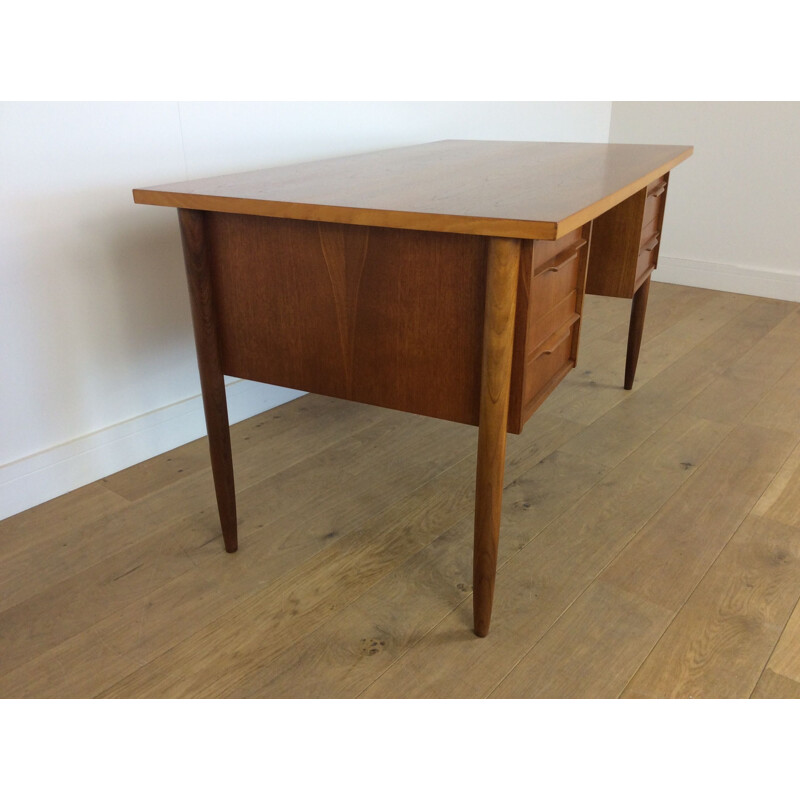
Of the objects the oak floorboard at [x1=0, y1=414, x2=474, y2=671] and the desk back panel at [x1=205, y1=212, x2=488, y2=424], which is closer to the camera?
the desk back panel at [x1=205, y1=212, x2=488, y2=424]

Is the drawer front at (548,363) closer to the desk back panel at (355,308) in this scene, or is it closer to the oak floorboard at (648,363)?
the desk back panel at (355,308)

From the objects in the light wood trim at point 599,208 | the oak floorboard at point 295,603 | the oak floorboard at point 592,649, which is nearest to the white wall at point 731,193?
the light wood trim at point 599,208

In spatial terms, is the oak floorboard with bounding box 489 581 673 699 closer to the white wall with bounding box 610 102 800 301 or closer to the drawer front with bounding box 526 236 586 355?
the drawer front with bounding box 526 236 586 355

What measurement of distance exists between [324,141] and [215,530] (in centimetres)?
114

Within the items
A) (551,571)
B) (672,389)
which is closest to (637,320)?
(672,389)

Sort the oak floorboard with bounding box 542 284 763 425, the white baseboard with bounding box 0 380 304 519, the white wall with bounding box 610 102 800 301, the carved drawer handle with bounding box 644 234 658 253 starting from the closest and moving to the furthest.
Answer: the white baseboard with bounding box 0 380 304 519 < the carved drawer handle with bounding box 644 234 658 253 < the oak floorboard with bounding box 542 284 763 425 < the white wall with bounding box 610 102 800 301

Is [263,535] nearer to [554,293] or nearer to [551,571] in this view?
[551,571]

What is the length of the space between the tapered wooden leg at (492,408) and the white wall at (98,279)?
0.97 meters

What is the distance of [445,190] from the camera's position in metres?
1.24

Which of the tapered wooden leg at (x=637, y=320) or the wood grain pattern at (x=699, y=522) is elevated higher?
the tapered wooden leg at (x=637, y=320)

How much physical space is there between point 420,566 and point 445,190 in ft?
2.32

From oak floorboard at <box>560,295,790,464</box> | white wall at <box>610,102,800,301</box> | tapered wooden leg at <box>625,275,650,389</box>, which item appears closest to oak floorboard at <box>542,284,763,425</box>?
Answer: oak floorboard at <box>560,295,790,464</box>

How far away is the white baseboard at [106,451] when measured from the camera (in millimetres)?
1621

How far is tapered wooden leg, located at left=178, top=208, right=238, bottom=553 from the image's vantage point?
1.29 meters
